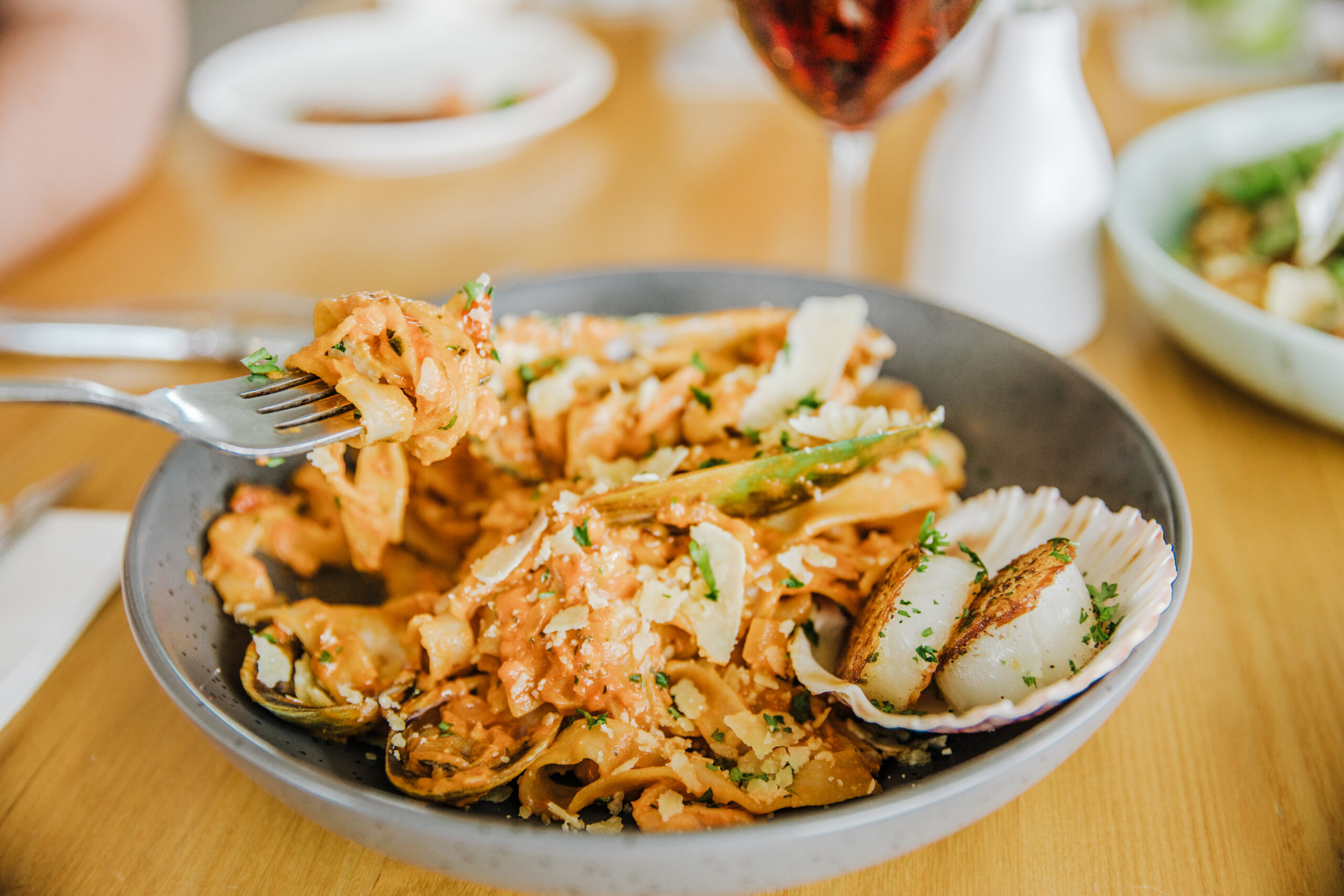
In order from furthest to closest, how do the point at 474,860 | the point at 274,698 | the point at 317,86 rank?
1. the point at 317,86
2. the point at 274,698
3. the point at 474,860

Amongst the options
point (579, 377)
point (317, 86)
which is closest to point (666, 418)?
point (579, 377)

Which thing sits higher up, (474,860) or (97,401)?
(97,401)

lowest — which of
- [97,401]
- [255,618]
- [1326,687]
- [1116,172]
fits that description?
[1326,687]

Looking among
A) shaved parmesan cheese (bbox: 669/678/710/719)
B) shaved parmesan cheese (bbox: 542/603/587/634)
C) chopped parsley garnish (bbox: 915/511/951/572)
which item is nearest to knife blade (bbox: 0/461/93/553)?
shaved parmesan cheese (bbox: 542/603/587/634)

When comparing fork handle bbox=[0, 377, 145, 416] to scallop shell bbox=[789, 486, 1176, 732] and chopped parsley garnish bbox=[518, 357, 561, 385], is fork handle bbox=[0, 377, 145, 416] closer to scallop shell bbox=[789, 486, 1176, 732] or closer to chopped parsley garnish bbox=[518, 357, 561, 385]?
chopped parsley garnish bbox=[518, 357, 561, 385]

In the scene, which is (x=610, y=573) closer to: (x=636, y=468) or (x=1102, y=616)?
(x=636, y=468)

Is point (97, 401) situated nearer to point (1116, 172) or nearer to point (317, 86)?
point (1116, 172)
